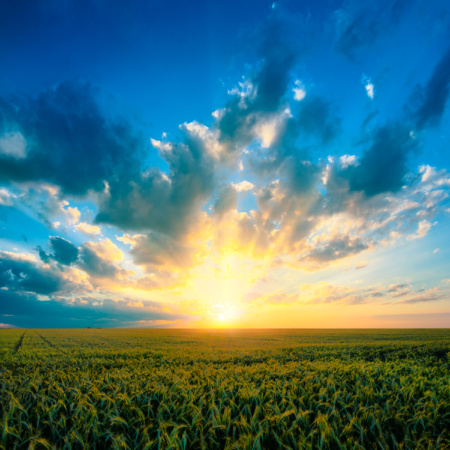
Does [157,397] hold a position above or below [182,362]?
above

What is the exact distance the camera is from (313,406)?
5.81 m

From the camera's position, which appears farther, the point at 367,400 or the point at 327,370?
the point at 327,370

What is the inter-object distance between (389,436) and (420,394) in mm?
3693

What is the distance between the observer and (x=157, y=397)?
5980 mm

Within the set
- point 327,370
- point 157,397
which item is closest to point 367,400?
point 327,370

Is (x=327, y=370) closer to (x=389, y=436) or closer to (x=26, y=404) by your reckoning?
(x=389, y=436)

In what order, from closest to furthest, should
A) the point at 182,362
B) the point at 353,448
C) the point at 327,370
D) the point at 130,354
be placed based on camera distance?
the point at 353,448 → the point at 327,370 → the point at 182,362 → the point at 130,354

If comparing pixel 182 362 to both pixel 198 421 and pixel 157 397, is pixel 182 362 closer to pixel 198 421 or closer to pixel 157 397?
pixel 157 397

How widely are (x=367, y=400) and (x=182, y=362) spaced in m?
11.2

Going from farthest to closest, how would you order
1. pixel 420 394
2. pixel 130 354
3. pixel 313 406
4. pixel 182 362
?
pixel 130 354 → pixel 182 362 → pixel 420 394 → pixel 313 406

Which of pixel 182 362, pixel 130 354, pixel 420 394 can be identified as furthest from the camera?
pixel 130 354

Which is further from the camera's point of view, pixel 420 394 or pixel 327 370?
pixel 327 370

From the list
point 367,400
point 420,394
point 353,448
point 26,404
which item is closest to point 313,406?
point 367,400

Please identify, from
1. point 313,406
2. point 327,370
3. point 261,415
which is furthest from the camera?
point 327,370
